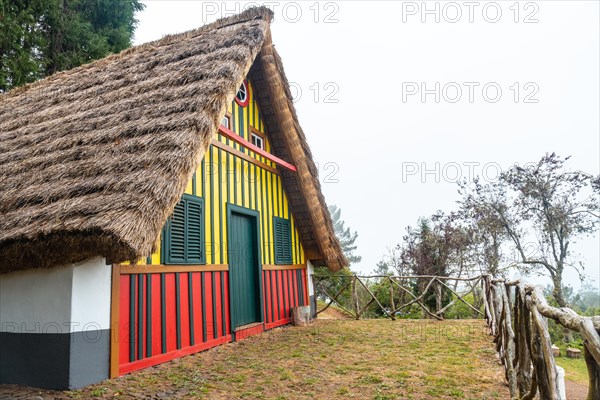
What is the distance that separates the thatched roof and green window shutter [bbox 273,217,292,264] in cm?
136

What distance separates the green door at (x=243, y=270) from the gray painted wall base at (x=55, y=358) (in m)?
2.62

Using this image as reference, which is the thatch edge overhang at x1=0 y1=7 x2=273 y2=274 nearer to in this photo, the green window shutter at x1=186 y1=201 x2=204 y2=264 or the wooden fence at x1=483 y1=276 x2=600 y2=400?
the green window shutter at x1=186 y1=201 x2=204 y2=264

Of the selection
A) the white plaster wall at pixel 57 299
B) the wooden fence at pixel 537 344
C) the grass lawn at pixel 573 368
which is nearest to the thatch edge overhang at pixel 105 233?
the white plaster wall at pixel 57 299

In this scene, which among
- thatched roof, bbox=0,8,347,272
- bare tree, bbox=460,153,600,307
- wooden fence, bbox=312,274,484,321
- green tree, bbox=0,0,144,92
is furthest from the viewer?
bare tree, bbox=460,153,600,307

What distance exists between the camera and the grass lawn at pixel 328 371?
3.91 metres

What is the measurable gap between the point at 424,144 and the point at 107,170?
4667 centimetres

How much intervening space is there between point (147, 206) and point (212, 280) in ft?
9.14

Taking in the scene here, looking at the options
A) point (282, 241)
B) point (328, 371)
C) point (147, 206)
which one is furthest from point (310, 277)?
point (147, 206)

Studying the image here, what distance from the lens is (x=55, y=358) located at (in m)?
3.85

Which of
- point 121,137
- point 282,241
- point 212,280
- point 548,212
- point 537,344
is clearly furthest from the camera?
point 548,212

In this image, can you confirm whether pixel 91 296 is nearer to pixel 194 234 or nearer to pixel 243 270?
pixel 194 234

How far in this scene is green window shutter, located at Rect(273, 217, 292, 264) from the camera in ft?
26.9

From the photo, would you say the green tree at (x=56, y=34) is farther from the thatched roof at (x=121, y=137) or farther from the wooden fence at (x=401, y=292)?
the wooden fence at (x=401, y=292)

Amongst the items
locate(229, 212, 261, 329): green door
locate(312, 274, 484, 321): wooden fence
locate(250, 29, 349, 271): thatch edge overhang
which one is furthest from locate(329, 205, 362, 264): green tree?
locate(229, 212, 261, 329): green door
